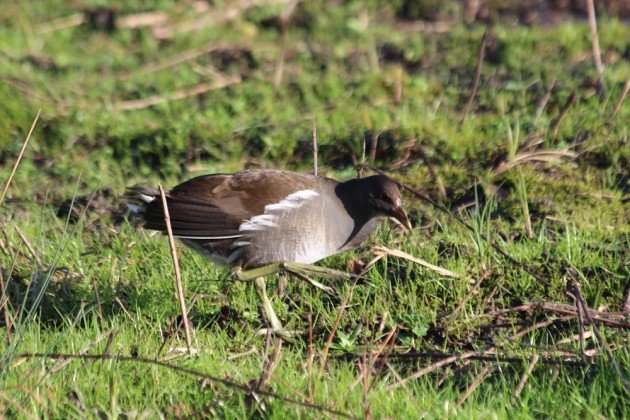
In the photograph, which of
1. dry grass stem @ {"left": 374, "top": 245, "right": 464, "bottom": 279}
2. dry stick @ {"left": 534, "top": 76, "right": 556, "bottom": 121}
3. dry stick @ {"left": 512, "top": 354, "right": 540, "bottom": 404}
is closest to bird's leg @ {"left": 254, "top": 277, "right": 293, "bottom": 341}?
dry grass stem @ {"left": 374, "top": 245, "right": 464, "bottom": 279}

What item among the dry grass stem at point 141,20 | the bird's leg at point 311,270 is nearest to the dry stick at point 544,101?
the bird's leg at point 311,270

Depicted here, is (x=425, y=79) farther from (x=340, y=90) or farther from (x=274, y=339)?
(x=274, y=339)

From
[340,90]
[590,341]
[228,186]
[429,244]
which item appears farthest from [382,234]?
[340,90]

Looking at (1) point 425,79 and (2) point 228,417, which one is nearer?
(2) point 228,417

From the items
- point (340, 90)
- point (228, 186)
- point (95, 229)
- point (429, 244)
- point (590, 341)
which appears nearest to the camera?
point (590, 341)

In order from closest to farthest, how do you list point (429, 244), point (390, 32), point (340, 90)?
point (429, 244), point (340, 90), point (390, 32)

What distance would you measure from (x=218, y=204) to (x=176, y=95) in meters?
2.97

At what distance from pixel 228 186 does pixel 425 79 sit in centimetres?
308

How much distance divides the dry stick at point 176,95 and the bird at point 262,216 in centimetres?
258

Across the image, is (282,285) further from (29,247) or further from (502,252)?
(29,247)

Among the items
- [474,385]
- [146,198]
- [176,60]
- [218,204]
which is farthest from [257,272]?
[176,60]

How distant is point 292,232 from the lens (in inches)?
178

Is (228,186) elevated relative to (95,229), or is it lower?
elevated

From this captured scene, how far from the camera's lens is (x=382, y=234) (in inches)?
200
